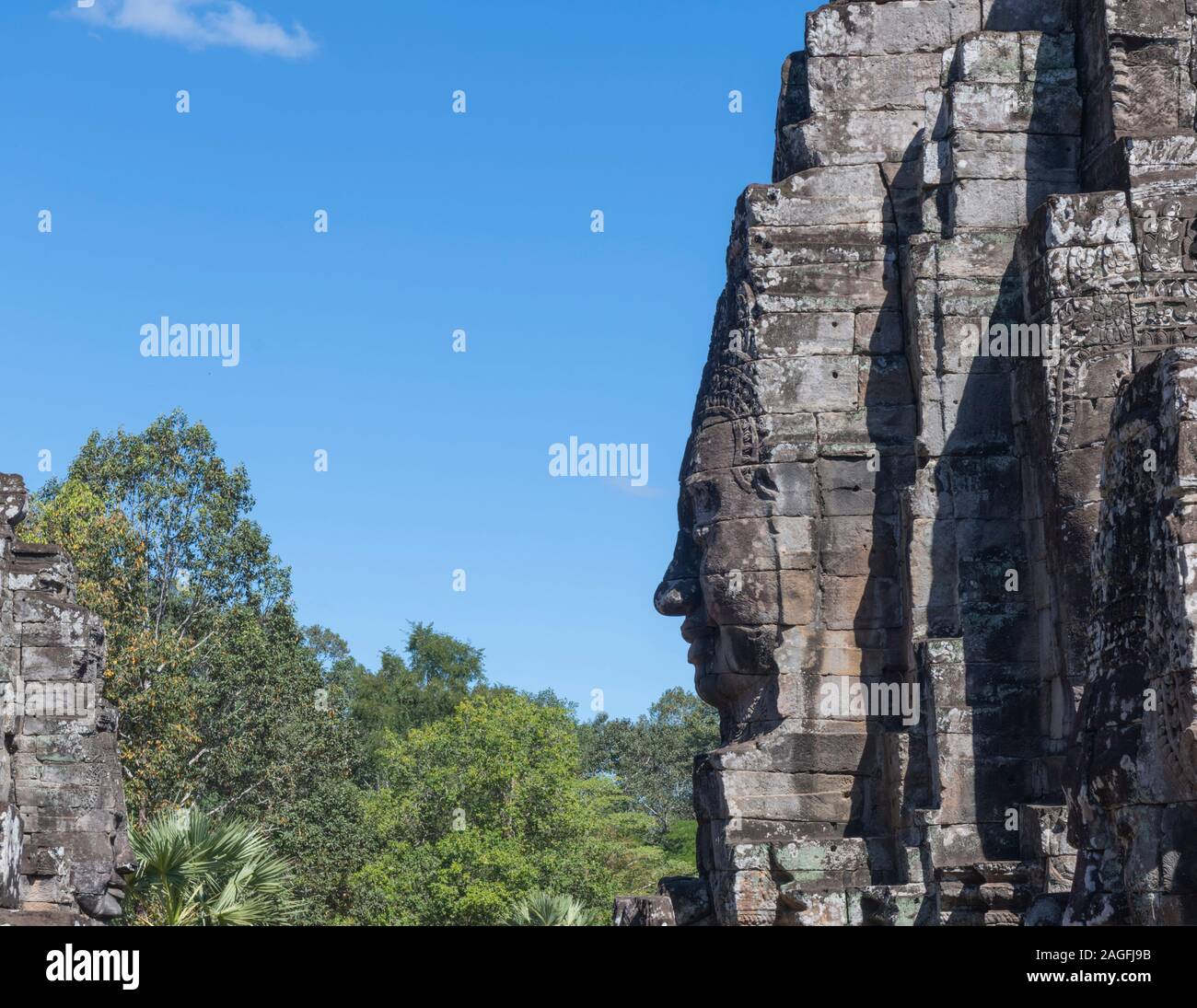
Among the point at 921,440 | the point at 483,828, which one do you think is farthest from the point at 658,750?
the point at 921,440

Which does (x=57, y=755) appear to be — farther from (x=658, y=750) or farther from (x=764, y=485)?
(x=658, y=750)

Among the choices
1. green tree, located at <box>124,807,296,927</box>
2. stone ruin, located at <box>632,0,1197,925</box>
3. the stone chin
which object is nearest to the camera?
stone ruin, located at <box>632,0,1197,925</box>

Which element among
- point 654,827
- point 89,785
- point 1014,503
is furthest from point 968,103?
point 654,827

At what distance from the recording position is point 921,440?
547 inches

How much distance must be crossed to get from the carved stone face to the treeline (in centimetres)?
1512

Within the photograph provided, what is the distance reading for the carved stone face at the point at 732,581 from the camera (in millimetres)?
14758

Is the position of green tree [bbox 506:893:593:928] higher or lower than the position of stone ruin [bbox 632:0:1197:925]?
lower

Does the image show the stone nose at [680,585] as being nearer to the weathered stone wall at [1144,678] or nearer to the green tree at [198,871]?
the green tree at [198,871]

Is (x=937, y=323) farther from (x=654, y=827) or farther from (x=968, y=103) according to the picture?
(x=654, y=827)

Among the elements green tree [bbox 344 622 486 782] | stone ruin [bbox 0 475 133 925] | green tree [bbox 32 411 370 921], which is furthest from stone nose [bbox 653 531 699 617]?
green tree [bbox 344 622 486 782]

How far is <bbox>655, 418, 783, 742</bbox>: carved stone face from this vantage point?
14758mm

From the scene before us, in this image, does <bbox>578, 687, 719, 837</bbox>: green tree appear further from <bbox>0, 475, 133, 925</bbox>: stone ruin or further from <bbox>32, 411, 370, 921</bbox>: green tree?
<bbox>0, 475, 133, 925</bbox>: stone ruin

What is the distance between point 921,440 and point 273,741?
2001 cm

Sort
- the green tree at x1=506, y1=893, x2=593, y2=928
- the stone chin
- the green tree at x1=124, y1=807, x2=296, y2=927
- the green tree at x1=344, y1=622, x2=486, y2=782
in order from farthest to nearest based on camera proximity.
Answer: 1. the green tree at x1=344, y1=622, x2=486, y2=782
2. the green tree at x1=506, y1=893, x2=593, y2=928
3. the green tree at x1=124, y1=807, x2=296, y2=927
4. the stone chin
